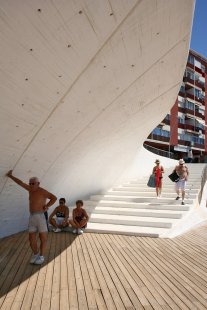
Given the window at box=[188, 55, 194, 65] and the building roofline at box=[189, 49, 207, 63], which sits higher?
A: the building roofline at box=[189, 49, 207, 63]

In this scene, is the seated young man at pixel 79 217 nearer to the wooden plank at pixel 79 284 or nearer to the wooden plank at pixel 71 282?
the wooden plank at pixel 71 282

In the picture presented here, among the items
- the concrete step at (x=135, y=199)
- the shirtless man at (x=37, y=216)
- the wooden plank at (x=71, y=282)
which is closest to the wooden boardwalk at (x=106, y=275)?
the wooden plank at (x=71, y=282)

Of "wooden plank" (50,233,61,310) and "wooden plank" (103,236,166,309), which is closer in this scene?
"wooden plank" (50,233,61,310)

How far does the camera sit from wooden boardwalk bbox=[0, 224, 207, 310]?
397 cm

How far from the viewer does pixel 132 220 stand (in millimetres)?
9062

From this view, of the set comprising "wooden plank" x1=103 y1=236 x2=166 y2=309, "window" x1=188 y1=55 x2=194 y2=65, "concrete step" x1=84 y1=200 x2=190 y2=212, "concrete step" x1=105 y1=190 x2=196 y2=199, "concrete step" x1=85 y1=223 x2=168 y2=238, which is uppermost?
"window" x1=188 y1=55 x2=194 y2=65

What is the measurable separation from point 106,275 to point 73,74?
3152 mm

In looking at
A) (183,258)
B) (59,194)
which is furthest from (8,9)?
(59,194)

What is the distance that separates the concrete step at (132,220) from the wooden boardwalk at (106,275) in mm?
942

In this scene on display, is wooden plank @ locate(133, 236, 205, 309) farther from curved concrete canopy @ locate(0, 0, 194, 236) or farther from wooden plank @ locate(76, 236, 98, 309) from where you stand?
curved concrete canopy @ locate(0, 0, 194, 236)

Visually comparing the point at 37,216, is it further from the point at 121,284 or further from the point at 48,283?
the point at 121,284

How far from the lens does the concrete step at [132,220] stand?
340 inches

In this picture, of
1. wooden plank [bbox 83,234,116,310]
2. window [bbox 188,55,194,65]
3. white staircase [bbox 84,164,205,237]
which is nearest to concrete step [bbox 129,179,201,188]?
white staircase [bbox 84,164,205,237]

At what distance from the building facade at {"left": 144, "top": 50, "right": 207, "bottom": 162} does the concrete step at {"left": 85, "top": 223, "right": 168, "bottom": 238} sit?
3227 cm
